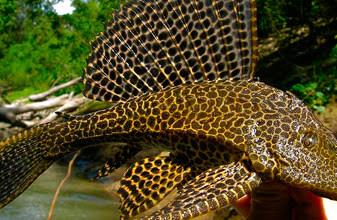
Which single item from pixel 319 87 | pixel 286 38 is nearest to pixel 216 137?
pixel 319 87

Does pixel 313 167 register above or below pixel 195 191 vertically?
below

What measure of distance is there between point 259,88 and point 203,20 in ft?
1.75

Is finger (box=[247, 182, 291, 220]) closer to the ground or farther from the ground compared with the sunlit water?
farther from the ground

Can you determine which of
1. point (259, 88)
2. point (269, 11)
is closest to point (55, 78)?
point (269, 11)

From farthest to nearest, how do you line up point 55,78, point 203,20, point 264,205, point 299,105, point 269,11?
point 55,78, point 269,11, point 264,205, point 203,20, point 299,105

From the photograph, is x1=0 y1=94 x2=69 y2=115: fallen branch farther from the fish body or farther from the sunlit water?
the fish body

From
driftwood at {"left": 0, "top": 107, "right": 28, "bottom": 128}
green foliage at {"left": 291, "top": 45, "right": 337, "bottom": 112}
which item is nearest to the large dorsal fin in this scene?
green foliage at {"left": 291, "top": 45, "right": 337, "bottom": 112}

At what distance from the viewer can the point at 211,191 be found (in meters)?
1.66

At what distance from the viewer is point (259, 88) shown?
6.31 ft

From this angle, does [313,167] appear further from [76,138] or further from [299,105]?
[76,138]

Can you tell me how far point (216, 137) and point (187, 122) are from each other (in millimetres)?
182

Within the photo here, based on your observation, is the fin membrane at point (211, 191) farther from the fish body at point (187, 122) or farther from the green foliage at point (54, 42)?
A: the green foliage at point (54, 42)

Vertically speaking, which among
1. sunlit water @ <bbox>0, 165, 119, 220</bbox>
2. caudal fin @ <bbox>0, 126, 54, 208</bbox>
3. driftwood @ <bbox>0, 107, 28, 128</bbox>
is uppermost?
caudal fin @ <bbox>0, 126, 54, 208</bbox>

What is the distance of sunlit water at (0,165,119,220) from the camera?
5.94 metres
